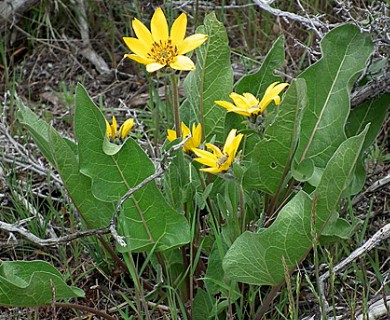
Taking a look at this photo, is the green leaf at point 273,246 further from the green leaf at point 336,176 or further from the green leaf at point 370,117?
the green leaf at point 370,117

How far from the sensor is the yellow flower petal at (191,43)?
1.83 meters

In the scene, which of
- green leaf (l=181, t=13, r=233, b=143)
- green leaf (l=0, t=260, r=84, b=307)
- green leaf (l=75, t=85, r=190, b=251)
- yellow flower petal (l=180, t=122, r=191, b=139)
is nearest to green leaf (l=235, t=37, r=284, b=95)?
green leaf (l=181, t=13, r=233, b=143)

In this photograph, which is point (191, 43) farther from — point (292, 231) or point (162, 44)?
point (292, 231)

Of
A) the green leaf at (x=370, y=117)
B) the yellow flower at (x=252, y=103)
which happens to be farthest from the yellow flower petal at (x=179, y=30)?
the green leaf at (x=370, y=117)

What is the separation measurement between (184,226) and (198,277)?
219mm

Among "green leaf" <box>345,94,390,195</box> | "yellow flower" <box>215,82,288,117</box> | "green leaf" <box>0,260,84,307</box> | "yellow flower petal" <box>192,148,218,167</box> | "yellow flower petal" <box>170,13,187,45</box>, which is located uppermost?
"yellow flower petal" <box>170,13,187,45</box>

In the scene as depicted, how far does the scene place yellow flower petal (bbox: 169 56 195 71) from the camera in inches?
68.7

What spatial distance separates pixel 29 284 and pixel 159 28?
2.44ft

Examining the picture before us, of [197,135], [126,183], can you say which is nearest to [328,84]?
[197,135]

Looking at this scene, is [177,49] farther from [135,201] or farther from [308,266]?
[308,266]

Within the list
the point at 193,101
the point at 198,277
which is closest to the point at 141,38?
the point at 193,101

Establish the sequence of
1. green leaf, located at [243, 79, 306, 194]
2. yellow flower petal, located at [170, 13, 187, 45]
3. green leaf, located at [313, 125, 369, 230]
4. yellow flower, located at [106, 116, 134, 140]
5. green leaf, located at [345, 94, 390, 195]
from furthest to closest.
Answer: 1. green leaf, located at [345, 94, 390, 195]
2. yellow flower, located at [106, 116, 134, 140]
3. yellow flower petal, located at [170, 13, 187, 45]
4. green leaf, located at [243, 79, 306, 194]
5. green leaf, located at [313, 125, 369, 230]

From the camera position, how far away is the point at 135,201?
1.85 m

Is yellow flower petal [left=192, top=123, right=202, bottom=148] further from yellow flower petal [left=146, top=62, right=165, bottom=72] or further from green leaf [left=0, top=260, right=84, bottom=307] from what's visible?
green leaf [left=0, top=260, right=84, bottom=307]
